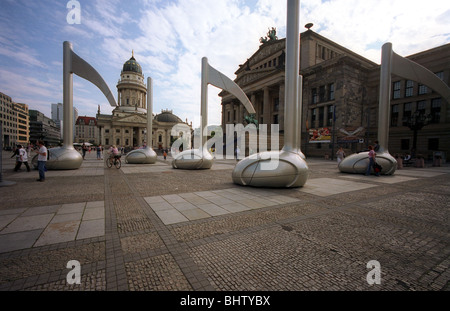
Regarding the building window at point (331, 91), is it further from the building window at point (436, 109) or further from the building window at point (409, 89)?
the building window at point (436, 109)

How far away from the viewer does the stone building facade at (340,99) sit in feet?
97.2

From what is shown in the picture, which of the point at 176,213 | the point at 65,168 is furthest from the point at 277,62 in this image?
the point at 176,213

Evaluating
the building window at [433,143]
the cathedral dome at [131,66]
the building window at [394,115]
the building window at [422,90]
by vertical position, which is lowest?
the building window at [433,143]

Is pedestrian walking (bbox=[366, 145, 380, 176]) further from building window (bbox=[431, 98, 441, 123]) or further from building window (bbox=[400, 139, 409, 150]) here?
building window (bbox=[400, 139, 409, 150])

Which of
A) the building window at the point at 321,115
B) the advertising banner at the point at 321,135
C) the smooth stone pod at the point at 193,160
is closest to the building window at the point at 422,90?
the building window at the point at 321,115

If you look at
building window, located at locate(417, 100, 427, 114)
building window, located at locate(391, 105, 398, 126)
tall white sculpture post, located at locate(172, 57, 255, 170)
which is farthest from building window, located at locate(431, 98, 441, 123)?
tall white sculpture post, located at locate(172, 57, 255, 170)

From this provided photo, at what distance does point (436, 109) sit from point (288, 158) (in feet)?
122

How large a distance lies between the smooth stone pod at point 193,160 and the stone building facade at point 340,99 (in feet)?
75.2

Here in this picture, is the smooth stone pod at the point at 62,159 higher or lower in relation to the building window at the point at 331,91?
lower

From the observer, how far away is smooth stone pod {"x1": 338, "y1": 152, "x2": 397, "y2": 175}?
12.3 metres

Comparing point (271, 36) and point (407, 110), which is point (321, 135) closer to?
point (407, 110)

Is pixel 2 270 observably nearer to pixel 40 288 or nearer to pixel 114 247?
pixel 40 288

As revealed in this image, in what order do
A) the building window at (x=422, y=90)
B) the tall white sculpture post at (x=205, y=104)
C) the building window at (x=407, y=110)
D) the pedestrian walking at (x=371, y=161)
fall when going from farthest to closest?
the building window at (x=407, y=110) → the building window at (x=422, y=90) → the tall white sculpture post at (x=205, y=104) → the pedestrian walking at (x=371, y=161)
